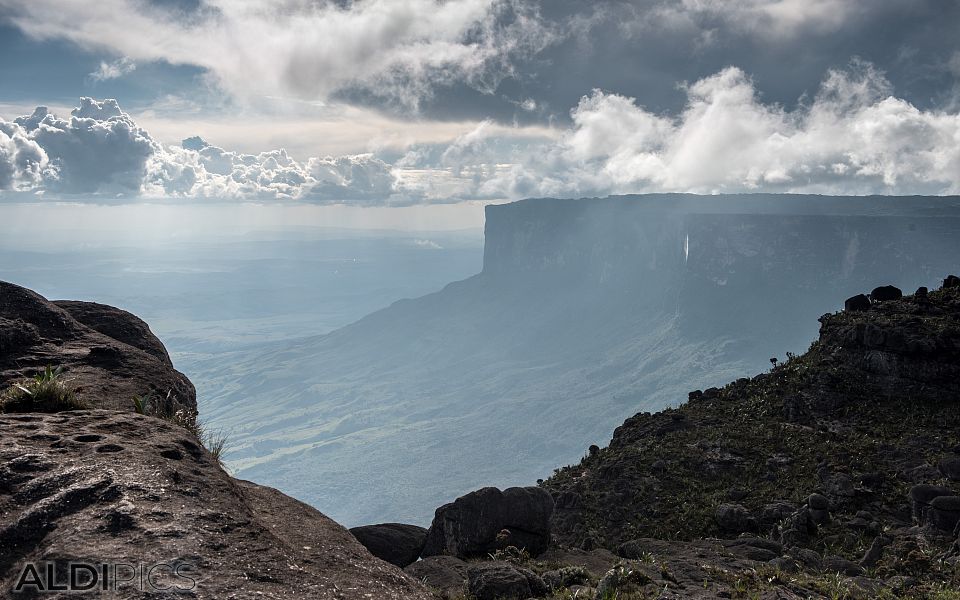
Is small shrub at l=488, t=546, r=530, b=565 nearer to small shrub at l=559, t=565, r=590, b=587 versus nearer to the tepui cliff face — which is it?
the tepui cliff face

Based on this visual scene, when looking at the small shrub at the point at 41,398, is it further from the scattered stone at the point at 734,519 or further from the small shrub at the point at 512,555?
the scattered stone at the point at 734,519

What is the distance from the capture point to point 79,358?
18.0 metres

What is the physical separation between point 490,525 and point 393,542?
389cm

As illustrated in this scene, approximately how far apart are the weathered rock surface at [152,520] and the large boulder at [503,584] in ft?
13.7

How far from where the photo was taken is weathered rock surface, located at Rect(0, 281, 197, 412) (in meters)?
16.2

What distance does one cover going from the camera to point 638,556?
993 inches

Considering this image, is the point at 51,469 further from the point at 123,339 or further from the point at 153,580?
the point at 123,339

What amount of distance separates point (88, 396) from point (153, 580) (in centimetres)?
907

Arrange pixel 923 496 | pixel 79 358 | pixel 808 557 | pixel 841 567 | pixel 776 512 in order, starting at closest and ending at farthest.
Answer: pixel 79 358 → pixel 841 567 → pixel 808 557 → pixel 923 496 → pixel 776 512

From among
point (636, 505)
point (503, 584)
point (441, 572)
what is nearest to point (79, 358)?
point (441, 572)

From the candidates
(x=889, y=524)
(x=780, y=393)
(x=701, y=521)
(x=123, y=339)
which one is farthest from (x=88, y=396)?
(x=780, y=393)

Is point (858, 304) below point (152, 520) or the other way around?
the other way around

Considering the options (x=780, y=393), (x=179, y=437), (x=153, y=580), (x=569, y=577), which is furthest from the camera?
(x=780, y=393)

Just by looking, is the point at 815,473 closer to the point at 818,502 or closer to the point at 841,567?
the point at 818,502
